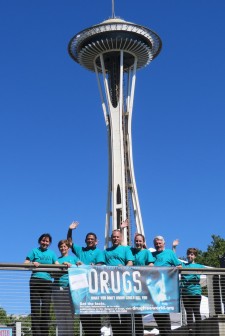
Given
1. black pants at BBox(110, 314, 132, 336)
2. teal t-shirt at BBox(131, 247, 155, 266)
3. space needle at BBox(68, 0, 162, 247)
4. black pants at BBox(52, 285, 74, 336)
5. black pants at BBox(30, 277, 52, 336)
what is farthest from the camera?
space needle at BBox(68, 0, 162, 247)

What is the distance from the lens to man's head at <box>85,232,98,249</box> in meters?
9.85

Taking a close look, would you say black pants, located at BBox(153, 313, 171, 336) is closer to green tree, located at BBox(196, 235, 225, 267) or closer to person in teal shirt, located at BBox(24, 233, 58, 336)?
person in teal shirt, located at BBox(24, 233, 58, 336)

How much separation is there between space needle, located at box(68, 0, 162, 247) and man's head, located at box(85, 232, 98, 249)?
4091 cm

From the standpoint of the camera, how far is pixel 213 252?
57531 mm

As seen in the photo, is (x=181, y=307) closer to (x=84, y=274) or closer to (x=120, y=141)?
(x=84, y=274)

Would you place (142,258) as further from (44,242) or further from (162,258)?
(44,242)

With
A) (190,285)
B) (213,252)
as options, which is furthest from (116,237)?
(213,252)

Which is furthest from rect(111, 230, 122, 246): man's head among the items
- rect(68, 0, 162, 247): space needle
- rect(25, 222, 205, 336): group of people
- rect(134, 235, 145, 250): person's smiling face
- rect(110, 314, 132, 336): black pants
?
rect(68, 0, 162, 247): space needle

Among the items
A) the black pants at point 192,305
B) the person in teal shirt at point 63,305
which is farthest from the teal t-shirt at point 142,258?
the person in teal shirt at point 63,305

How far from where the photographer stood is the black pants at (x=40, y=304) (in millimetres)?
9047

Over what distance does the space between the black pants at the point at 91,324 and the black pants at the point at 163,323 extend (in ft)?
3.29

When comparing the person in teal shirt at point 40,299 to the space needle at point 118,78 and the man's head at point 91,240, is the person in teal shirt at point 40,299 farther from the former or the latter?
the space needle at point 118,78

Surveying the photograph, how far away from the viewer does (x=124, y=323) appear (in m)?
9.64

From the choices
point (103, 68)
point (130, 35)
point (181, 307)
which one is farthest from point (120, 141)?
point (181, 307)
